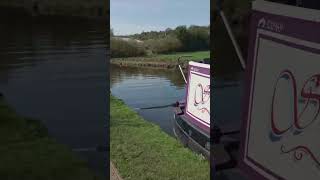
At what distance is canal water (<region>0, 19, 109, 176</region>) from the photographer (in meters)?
2.36

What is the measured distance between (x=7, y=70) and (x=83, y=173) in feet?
2.00

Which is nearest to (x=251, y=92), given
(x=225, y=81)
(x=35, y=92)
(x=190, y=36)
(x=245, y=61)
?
(x=245, y=61)

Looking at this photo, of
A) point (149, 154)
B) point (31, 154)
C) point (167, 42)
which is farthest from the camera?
point (149, 154)

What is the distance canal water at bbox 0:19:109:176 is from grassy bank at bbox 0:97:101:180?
0.04m

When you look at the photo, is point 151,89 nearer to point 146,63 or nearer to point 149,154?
point 149,154

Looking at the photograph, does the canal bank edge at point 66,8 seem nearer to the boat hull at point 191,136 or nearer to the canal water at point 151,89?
the canal water at point 151,89

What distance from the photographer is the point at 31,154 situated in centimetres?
236

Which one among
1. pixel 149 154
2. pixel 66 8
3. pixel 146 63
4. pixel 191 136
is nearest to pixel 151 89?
pixel 149 154

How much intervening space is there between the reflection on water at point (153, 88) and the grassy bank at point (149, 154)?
0.24 m

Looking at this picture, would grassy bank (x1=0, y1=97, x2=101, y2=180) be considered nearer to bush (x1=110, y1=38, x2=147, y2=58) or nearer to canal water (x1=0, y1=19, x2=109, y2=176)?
canal water (x1=0, y1=19, x2=109, y2=176)

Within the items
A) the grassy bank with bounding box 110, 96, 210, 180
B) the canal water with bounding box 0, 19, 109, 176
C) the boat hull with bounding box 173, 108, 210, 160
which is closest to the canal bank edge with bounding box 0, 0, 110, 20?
the canal water with bounding box 0, 19, 109, 176

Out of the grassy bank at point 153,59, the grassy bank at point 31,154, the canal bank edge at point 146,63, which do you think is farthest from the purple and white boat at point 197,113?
the grassy bank at point 31,154

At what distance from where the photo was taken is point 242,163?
2199 millimetres

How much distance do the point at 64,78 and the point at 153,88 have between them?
2.60 metres
